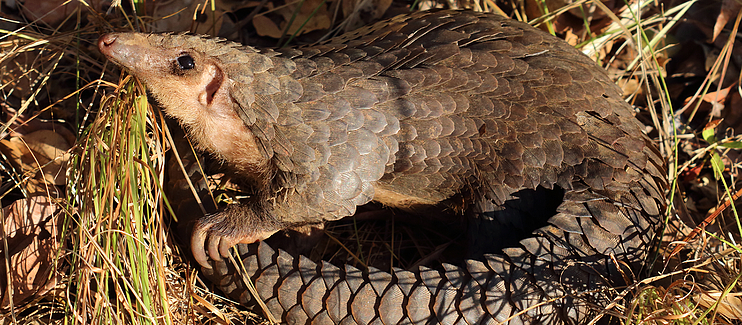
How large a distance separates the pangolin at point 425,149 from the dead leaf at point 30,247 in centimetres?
84

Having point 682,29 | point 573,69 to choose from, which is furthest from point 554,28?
point 573,69

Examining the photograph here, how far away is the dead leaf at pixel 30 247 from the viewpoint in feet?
8.56

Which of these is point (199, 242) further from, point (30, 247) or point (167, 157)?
point (30, 247)

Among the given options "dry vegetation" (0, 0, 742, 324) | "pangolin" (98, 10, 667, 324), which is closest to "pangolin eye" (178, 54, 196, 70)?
"pangolin" (98, 10, 667, 324)

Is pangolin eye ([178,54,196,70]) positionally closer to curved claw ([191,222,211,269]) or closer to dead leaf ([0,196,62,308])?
curved claw ([191,222,211,269])

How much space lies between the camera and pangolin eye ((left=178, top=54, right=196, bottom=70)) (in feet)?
7.54

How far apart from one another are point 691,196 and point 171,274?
3138 millimetres

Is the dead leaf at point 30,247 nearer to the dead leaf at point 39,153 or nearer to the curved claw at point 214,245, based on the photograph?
the dead leaf at point 39,153

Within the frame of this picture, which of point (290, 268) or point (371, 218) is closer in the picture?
point (290, 268)

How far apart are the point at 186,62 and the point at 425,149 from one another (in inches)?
43.3

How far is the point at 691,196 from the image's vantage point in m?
3.40

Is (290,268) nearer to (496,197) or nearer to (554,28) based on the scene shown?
(496,197)

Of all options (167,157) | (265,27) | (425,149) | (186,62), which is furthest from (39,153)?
(425,149)

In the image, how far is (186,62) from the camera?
7.54 ft
